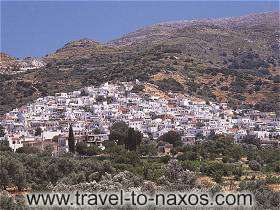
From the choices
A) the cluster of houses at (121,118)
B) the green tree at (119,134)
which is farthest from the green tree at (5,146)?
the green tree at (119,134)

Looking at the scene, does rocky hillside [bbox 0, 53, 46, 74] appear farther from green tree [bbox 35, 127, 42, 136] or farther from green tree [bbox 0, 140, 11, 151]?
green tree [bbox 0, 140, 11, 151]

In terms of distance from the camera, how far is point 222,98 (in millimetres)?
70312

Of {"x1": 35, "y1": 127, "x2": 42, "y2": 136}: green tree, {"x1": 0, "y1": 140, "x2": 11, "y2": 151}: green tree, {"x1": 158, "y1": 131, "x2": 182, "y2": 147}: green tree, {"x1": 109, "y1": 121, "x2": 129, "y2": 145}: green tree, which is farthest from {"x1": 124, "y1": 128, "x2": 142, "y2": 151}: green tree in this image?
{"x1": 35, "y1": 127, "x2": 42, "y2": 136}: green tree

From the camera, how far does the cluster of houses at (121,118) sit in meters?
47.9

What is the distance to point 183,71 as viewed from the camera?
76.1 meters

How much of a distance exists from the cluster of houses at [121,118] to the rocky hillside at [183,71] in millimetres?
4193

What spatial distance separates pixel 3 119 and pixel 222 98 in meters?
27.2

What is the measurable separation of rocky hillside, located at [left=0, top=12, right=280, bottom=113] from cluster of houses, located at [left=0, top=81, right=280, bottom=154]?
4.19 metres

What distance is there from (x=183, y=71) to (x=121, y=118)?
21.3 metres

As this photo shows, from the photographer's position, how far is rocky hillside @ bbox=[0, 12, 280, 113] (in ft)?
232

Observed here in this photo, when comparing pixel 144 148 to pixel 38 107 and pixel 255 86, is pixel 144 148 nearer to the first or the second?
pixel 38 107

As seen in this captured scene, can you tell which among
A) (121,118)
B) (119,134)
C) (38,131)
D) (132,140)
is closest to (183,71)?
(121,118)

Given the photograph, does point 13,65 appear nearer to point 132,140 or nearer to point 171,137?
point 171,137

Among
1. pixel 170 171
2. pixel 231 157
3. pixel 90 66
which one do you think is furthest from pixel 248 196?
pixel 90 66
